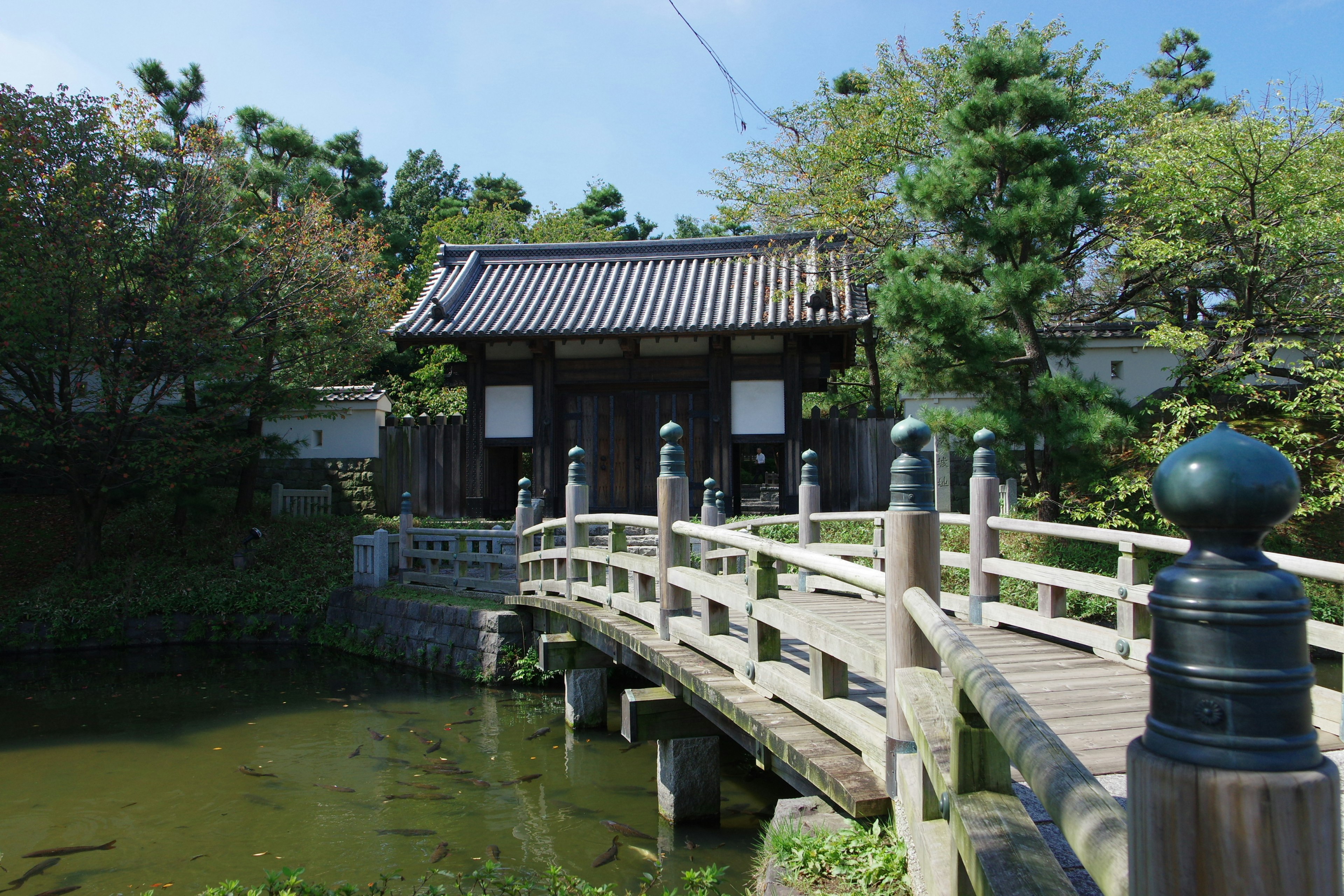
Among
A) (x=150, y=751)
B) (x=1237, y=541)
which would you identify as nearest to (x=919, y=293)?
(x=150, y=751)

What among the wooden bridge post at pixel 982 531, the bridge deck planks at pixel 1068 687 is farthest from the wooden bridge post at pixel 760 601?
the wooden bridge post at pixel 982 531

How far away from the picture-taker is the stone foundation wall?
10875mm

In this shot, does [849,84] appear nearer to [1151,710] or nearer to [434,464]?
[434,464]

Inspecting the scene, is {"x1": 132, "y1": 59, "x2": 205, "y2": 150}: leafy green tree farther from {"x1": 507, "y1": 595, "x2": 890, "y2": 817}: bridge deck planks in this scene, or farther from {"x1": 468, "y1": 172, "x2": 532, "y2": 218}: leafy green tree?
{"x1": 507, "y1": 595, "x2": 890, "y2": 817}: bridge deck planks

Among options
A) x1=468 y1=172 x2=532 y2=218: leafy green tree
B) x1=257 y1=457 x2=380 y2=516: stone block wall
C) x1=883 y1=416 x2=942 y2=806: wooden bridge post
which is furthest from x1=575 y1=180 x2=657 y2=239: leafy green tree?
x1=883 y1=416 x2=942 y2=806: wooden bridge post

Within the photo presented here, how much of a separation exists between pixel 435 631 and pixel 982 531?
757 cm

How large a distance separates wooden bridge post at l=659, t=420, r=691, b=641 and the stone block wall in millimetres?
12574

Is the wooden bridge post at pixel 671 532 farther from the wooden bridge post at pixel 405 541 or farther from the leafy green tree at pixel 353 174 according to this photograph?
the leafy green tree at pixel 353 174

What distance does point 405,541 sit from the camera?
43.6ft

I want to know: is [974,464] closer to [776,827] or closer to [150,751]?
[776,827]

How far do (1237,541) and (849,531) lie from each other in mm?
13250

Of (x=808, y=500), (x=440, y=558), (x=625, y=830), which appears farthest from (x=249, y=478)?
(x=625, y=830)

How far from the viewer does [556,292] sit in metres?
16.1

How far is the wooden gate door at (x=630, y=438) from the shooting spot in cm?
1487
